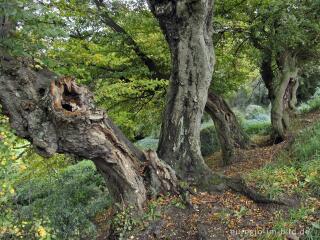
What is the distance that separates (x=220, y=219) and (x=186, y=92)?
90.4 inches

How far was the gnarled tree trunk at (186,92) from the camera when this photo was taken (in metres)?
6.25

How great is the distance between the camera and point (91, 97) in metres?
4.96

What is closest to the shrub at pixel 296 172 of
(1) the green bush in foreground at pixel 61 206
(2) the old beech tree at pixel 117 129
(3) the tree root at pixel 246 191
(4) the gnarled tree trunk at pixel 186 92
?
(3) the tree root at pixel 246 191

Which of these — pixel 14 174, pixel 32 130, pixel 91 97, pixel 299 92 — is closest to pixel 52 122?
pixel 32 130

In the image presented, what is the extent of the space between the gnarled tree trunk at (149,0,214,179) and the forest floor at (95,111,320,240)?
2.44 feet

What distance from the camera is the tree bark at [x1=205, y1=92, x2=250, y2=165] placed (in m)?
9.92

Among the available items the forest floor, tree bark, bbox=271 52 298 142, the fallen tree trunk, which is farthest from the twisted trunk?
the fallen tree trunk

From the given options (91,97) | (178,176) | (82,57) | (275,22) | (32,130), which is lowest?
(178,176)

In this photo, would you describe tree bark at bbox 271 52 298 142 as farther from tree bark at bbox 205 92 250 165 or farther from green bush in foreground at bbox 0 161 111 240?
green bush in foreground at bbox 0 161 111 240

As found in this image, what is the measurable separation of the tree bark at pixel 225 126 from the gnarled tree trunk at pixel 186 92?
341 centimetres

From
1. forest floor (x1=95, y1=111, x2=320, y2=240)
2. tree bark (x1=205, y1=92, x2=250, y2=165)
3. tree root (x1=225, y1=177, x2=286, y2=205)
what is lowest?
forest floor (x1=95, y1=111, x2=320, y2=240)

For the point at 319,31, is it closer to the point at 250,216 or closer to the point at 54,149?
the point at 250,216

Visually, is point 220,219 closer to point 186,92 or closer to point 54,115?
point 186,92

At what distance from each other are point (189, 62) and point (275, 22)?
13.2 ft
